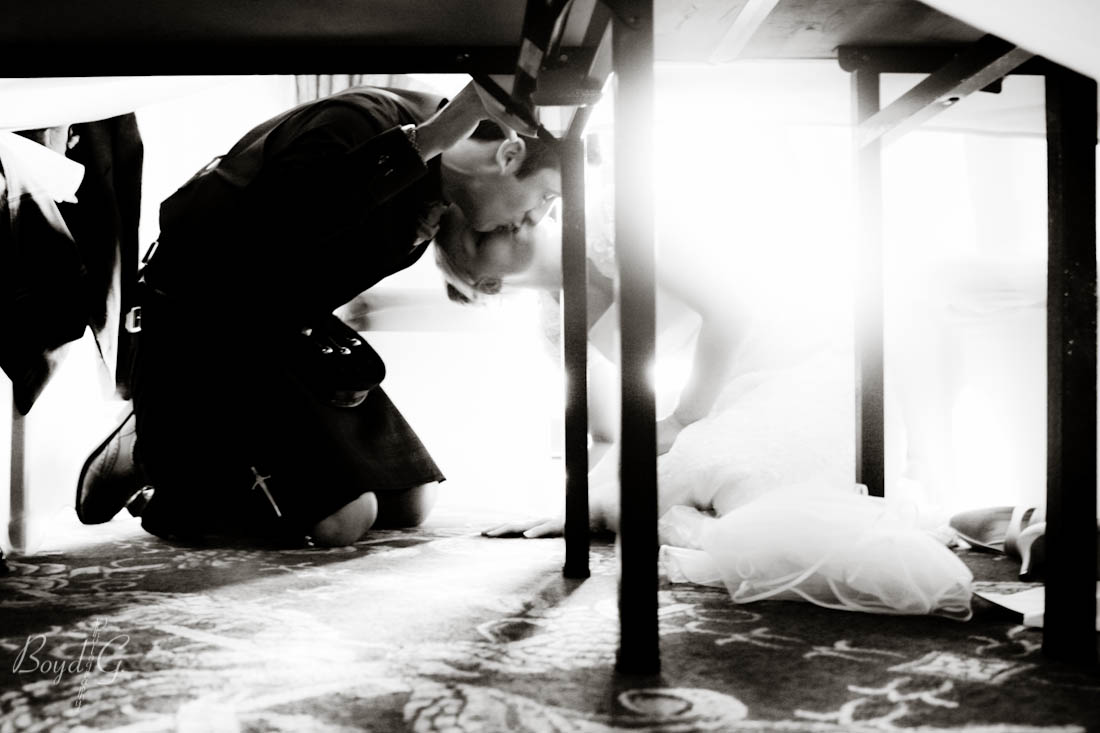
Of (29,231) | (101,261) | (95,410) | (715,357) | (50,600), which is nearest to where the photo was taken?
(50,600)

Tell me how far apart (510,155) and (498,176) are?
0.05 metres

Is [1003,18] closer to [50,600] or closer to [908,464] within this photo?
[50,600]

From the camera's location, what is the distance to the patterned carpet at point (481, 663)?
52cm

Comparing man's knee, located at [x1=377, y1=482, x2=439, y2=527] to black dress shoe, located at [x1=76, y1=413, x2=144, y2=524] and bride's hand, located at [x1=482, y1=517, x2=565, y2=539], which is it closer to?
bride's hand, located at [x1=482, y1=517, x2=565, y2=539]

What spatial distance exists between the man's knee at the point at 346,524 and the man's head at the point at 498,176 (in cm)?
52

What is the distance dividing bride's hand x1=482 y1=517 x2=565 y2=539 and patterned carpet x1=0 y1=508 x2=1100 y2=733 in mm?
319

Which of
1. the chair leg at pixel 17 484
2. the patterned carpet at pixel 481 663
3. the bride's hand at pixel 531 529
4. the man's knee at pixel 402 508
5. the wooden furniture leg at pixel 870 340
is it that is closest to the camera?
the patterned carpet at pixel 481 663

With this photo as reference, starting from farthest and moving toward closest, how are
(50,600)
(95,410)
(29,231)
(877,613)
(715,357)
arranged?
(95,410) → (715,357) → (29,231) → (50,600) → (877,613)

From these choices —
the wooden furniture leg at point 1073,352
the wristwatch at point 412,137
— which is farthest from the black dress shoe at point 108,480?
the wooden furniture leg at point 1073,352

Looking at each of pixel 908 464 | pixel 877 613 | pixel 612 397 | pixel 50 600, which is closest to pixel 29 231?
pixel 50 600

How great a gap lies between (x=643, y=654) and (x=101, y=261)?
1286 millimetres

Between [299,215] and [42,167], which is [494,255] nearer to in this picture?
[299,215]

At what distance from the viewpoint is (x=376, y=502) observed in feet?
4.65

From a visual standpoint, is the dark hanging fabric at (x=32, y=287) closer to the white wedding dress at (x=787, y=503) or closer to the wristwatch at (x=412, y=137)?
the wristwatch at (x=412, y=137)
